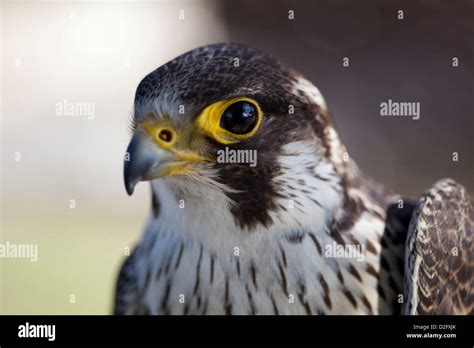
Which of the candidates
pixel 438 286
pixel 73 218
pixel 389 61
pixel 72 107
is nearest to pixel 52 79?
pixel 72 107

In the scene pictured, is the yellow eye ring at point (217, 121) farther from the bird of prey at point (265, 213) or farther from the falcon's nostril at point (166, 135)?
the falcon's nostril at point (166, 135)

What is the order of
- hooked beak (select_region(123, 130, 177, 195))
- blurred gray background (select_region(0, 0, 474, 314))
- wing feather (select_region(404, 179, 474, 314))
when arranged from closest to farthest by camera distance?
hooked beak (select_region(123, 130, 177, 195)), wing feather (select_region(404, 179, 474, 314)), blurred gray background (select_region(0, 0, 474, 314))

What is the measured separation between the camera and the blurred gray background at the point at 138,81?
6707mm

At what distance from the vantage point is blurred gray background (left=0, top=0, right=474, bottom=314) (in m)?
6.71

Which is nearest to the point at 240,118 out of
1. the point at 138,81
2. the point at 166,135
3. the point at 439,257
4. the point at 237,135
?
the point at 237,135

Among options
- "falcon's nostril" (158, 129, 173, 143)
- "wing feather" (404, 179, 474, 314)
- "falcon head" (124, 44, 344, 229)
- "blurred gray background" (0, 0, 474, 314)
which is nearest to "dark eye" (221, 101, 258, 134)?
"falcon head" (124, 44, 344, 229)

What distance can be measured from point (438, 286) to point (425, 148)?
4332 mm

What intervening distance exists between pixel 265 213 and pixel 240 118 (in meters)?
0.46

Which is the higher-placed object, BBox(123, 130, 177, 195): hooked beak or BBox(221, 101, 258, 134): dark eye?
BBox(221, 101, 258, 134): dark eye

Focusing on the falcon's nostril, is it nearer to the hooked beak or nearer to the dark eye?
the hooked beak

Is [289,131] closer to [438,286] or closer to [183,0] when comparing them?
[438,286]

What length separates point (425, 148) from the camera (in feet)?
23.4

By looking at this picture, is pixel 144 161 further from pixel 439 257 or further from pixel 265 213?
pixel 439 257

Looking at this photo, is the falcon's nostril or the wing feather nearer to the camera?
the falcon's nostril
